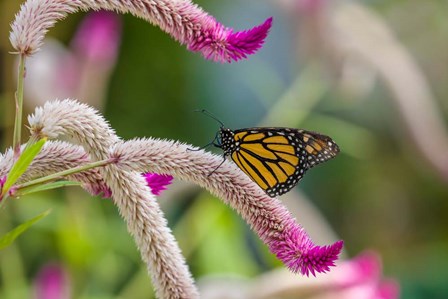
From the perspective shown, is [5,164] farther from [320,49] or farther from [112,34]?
[320,49]

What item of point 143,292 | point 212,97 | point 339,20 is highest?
point 339,20

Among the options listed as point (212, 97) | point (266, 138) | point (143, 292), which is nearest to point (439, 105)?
point (212, 97)

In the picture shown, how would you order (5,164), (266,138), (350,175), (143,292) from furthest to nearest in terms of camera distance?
(350,175), (143,292), (266,138), (5,164)

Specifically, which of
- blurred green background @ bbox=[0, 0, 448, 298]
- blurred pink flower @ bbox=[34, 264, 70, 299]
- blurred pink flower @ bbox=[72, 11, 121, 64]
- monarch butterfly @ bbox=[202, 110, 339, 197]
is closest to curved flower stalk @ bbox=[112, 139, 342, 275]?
monarch butterfly @ bbox=[202, 110, 339, 197]

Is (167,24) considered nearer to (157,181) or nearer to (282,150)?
(157,181)

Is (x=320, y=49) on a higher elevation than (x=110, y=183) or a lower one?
higher

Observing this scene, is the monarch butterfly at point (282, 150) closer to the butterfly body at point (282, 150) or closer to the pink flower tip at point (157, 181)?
the butterfly body at point (282, 150)

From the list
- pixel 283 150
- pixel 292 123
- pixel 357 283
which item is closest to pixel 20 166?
pixel 283 150
